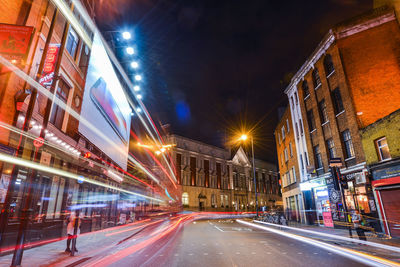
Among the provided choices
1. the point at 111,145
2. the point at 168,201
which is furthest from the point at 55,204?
the point at 168,201

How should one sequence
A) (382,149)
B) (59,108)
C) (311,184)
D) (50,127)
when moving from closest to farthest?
(50,127), (59,108), (382,149), (311,184)

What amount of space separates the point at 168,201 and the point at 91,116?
1727 inches

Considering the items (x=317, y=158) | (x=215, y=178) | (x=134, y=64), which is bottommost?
(x=317, y=158)

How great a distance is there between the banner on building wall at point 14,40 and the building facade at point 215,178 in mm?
49946

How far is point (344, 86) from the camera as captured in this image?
56.1ft

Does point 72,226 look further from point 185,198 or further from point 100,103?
point 185,198

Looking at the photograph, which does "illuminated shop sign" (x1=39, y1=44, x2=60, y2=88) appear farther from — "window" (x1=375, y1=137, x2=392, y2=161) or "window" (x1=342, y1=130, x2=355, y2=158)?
"window" (x1=342, y1=130, x2=355, y2=158)

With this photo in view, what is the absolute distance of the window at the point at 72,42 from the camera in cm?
1420

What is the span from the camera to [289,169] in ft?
100

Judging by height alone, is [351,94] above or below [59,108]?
above

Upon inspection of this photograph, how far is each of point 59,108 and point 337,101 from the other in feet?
68.0

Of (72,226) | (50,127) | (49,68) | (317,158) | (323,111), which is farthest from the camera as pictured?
(317,158)

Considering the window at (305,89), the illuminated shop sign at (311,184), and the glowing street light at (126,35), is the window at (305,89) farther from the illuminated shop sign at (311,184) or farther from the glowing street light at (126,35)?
the glowing street light at (126,35)

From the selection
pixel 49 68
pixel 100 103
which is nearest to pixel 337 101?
pixel 100 103
